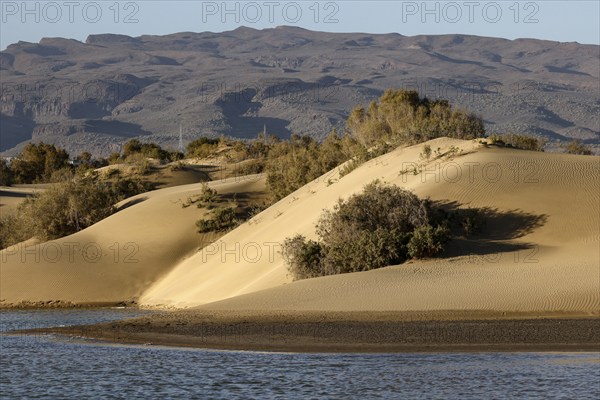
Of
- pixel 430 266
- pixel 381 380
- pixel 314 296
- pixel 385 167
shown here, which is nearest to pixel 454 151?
pixel 385 167

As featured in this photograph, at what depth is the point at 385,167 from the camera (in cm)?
4100

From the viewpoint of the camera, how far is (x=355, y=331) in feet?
78.7

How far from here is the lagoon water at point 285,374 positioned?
18.0 m

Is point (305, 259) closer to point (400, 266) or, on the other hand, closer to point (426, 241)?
point (400, 266)

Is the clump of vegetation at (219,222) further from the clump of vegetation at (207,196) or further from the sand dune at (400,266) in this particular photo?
the clump of vegetation at (207,196)

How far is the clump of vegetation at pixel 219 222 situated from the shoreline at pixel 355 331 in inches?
658

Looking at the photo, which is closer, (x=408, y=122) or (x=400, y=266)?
(x=400, y=266)

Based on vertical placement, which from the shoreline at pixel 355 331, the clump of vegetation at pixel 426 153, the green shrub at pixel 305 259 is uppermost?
the clump of vegetation at pixel 426 153

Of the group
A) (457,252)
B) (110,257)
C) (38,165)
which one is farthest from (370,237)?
(38,165)

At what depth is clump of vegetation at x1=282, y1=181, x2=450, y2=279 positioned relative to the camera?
99.2 feet

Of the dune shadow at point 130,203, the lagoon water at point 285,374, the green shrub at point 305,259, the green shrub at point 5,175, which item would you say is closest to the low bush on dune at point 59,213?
the dune shadow at point 130,203

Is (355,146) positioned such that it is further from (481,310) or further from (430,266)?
(481,310)

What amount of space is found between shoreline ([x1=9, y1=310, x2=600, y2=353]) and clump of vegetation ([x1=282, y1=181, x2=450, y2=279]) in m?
4.43

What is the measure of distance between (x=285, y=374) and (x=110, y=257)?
75.0 feet
